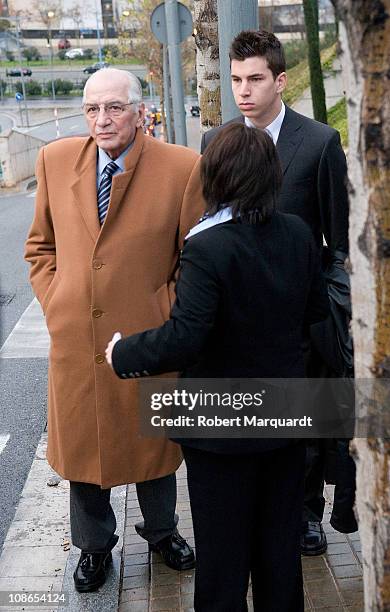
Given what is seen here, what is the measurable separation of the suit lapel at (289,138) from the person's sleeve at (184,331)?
0.94 metres

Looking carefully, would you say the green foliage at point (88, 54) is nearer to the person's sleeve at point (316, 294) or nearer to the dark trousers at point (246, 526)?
the person's sleeve at point (316, 294)

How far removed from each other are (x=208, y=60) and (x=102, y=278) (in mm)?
3806

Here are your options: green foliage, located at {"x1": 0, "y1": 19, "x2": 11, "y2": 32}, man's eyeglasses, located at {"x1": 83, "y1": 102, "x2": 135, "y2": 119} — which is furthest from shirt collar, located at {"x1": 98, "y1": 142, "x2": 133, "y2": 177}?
green foliage, located at {"x1": 0, "y1": 19, "x2": 11, "y2": 32}

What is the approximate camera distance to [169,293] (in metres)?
3.18

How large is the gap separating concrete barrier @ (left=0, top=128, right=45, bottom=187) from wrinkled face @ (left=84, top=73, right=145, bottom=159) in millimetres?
21176

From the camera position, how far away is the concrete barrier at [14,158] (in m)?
23.5

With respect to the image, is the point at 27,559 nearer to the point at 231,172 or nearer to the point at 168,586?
the point at 168,586

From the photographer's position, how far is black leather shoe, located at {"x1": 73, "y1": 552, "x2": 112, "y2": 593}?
341 cm

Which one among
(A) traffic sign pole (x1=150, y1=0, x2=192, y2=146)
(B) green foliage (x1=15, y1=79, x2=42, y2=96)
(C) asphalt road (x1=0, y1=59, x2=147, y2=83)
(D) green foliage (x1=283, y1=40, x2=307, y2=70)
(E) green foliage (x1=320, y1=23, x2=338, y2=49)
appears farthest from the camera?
(C) asphalt road (x1=0, y1=59, x2=147, y2=83)

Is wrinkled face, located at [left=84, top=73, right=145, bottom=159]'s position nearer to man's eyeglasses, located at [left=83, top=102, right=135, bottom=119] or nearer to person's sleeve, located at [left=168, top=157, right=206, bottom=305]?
man's eyeglasses, located at [left=83, top=102, right=135, bottom=119]

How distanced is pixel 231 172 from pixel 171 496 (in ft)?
5.44

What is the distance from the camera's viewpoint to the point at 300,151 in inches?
123

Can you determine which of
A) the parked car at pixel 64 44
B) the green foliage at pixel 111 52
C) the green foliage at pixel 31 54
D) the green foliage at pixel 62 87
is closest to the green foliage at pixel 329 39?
the green foliage at pixel 111 52

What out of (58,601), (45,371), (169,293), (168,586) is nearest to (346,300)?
(169,293)
